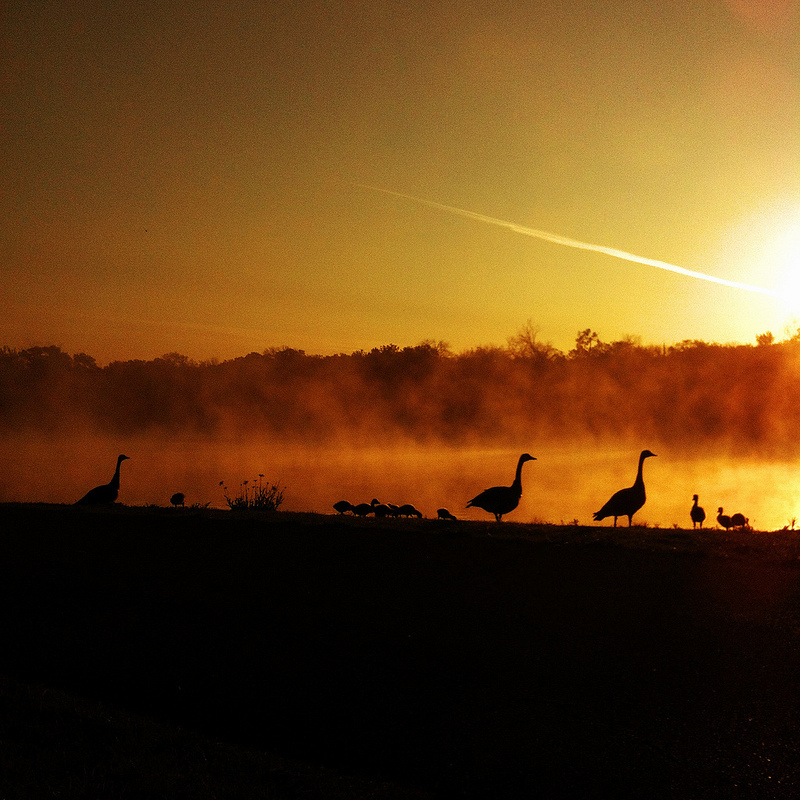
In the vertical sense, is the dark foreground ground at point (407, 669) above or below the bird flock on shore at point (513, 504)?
below

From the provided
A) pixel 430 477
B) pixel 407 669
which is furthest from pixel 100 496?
pixel 430 477

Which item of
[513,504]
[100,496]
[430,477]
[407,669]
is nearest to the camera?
[407,669]

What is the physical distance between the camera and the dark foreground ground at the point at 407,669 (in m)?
4.20

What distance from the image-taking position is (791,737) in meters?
4.52

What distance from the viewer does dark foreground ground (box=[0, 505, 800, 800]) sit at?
4195 millimetres

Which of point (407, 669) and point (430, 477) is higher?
point (430, 477)

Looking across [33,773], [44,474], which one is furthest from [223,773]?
[44,474]

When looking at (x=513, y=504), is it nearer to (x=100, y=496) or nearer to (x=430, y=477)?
(x=100, y=496)

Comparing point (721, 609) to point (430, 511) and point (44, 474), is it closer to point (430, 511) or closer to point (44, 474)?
point (430, 511)

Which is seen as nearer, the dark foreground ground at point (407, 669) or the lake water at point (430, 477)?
the dark foreground ground at point (407, 669)

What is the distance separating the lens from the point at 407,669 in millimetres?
5652

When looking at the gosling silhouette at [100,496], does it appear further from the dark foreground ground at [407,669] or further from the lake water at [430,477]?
the dark foreground ground at [407,669]

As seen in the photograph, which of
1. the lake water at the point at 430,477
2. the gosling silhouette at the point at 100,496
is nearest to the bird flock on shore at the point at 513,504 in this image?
the gosling silhouette at the point at 100,496

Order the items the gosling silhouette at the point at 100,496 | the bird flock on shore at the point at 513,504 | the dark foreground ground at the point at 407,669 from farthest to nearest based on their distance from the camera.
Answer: the gosling silhouette at the point at 100,496
the bird flock on shore at the point at 513,504
the dark foreground ground at the point at 407,669
